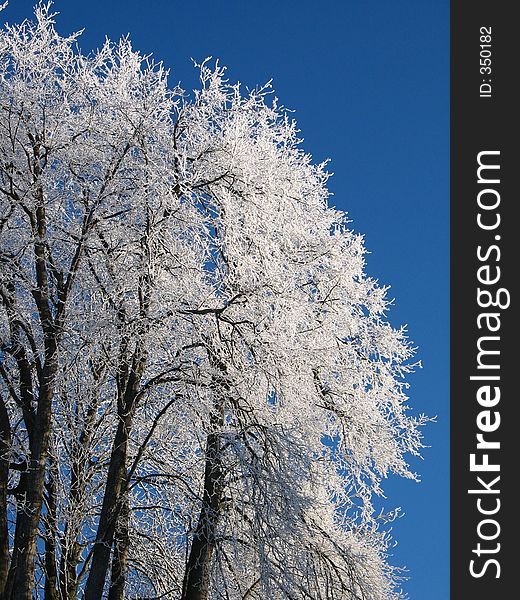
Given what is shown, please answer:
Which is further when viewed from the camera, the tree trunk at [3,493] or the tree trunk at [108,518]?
the tree trunk at [3,493]

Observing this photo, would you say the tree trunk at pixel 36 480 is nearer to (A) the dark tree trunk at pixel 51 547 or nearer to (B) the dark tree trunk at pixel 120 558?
(B) the dark tree trunk at pixel 120 558

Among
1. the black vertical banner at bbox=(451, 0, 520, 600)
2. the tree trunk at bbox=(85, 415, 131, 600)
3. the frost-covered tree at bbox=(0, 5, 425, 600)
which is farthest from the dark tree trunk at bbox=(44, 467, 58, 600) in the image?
the black vertical banner at bbox=(451, 0, 520, 600)

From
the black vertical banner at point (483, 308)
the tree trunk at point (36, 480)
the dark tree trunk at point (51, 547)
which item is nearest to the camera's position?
the black vertical banner at point (483, 308)

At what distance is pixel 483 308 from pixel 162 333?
3.54 metres

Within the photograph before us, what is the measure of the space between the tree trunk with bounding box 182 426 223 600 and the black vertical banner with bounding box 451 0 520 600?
2.88m

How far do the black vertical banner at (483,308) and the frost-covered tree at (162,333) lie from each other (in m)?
1.73

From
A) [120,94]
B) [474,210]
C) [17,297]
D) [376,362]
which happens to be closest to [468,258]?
[474,210]

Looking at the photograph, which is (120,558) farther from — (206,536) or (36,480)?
(36,480)

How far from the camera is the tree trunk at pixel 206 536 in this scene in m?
9.73

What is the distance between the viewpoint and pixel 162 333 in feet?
30.1

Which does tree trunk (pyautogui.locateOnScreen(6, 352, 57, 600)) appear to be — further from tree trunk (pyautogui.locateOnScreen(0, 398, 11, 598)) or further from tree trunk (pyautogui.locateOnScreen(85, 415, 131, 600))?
tree trunk (pyautogui.locateOnScreen(85, 415, 131, 600))

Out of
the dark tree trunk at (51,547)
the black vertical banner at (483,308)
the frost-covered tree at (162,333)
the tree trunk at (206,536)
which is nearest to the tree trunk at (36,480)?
the frost-covered tree at (162,333)

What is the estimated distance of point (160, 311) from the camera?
920 centimetres

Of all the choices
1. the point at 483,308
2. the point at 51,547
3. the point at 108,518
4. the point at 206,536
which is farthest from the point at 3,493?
the point at 483,308
